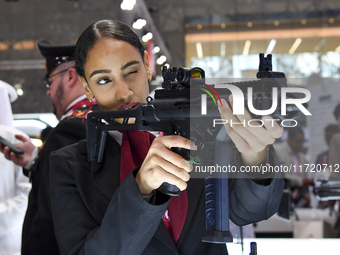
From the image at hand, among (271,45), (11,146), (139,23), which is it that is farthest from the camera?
(271,45)

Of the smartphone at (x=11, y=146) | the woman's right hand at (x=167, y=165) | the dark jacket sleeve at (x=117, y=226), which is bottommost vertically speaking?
the dark jacket sleeve at (x=117, y=226)

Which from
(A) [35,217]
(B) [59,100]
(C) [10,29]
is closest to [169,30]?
(C) [10,29]

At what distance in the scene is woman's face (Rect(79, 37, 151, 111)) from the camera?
90 cm

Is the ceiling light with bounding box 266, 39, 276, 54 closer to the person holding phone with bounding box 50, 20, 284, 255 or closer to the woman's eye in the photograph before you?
the person holding phone with bounding box 50, 20, 284, 255

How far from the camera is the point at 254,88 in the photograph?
65 cm

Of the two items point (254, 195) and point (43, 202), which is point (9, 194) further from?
point (254, 195)

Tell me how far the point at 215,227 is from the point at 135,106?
1.10 feet

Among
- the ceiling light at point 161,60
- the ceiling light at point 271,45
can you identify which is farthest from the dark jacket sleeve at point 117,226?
the ceiling light at point 271,45

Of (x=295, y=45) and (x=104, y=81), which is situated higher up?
(x=295, y=45)

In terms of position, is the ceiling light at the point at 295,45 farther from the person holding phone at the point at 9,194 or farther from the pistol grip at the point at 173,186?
the pistol grip at the point at 173,186

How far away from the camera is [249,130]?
0.67 meters

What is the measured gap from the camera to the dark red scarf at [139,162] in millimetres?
846

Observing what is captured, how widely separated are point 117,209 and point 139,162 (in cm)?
18

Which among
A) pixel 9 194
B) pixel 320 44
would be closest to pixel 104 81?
pixel 9 194
